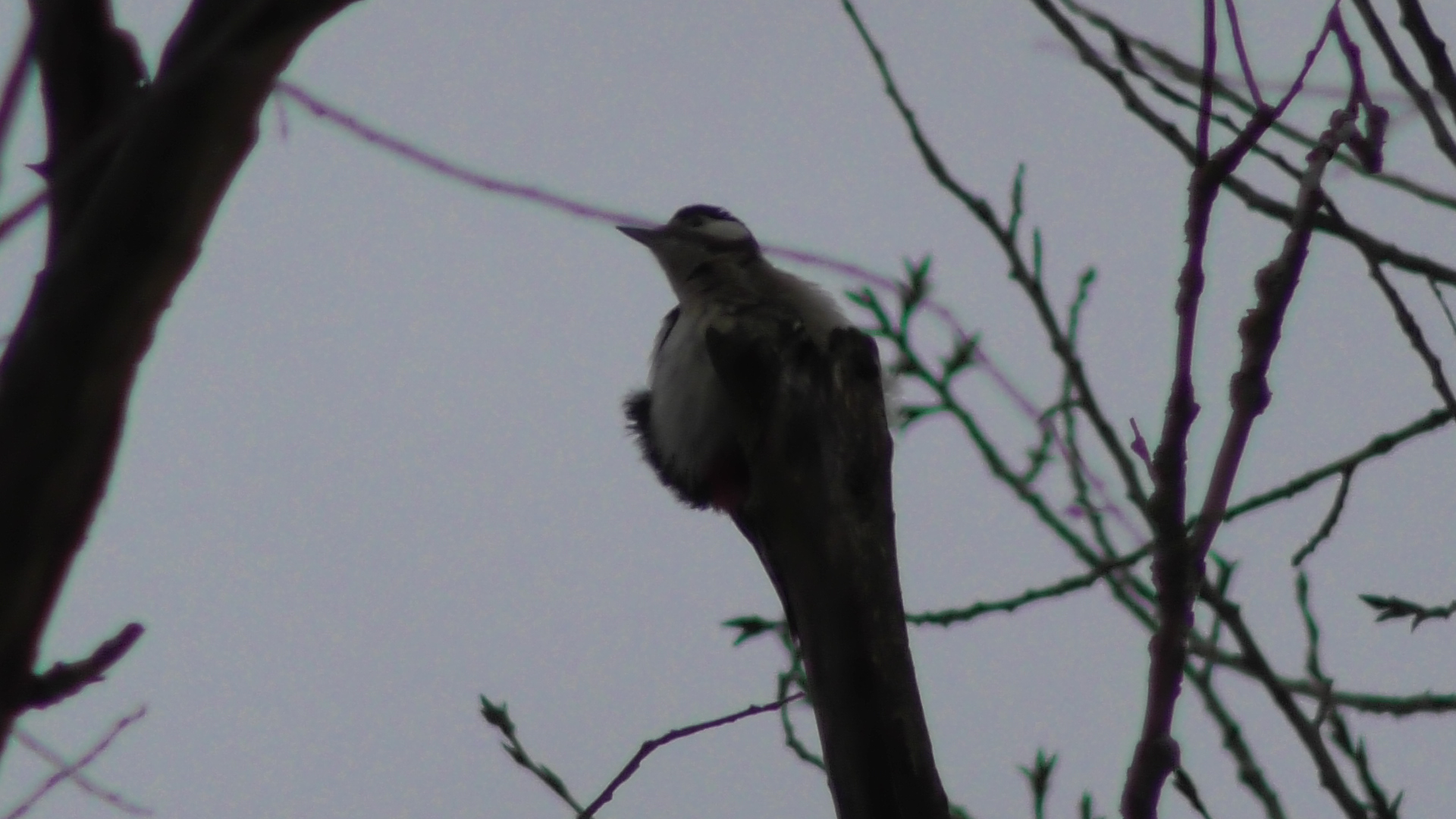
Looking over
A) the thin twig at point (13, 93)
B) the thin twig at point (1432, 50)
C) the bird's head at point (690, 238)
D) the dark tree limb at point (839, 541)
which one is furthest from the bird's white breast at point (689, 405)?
the thin twig at point (13, 93)

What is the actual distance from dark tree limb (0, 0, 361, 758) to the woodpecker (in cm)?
257

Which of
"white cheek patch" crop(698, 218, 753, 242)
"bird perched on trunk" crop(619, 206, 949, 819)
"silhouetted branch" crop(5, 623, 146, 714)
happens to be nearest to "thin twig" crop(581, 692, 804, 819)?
"bird perched on trunk" crop(619, 206, 949, 819)

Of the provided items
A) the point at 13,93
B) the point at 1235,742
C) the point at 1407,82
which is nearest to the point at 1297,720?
the point at 1235,742

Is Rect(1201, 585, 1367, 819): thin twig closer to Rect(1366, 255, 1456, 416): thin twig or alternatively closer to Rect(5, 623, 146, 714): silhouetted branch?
Rect(1366, 255, 1456, 416): thin twig

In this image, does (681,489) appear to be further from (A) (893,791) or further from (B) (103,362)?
(B) (103,362)

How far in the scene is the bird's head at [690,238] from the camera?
14.4 ft

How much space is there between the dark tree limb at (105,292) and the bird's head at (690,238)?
9.85ft

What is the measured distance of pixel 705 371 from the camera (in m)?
3.90

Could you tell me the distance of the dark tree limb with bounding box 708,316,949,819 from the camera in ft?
7.48

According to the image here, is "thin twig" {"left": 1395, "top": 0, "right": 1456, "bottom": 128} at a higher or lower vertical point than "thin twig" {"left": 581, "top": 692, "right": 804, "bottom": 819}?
higher

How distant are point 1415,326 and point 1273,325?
4.13 feet

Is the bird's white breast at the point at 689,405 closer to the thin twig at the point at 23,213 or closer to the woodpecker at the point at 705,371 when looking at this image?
the woodpecker at the point at 705,371

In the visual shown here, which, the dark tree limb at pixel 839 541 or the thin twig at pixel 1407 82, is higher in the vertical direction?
the thin twig at pixel 1407 82

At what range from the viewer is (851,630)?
8.00 feet
